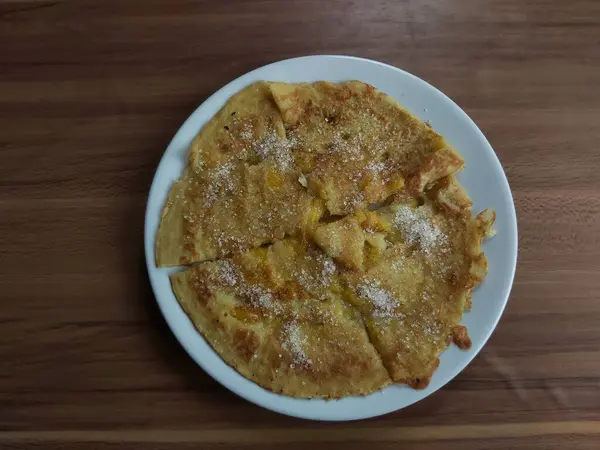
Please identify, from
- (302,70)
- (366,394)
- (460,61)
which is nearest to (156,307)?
(366,394)

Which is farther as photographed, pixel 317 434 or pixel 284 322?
pixel 317 434

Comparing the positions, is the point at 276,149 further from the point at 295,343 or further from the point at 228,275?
the point at 295,343

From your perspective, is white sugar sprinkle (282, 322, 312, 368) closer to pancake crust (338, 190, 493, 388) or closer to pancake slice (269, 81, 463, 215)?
pancake crust (338, 190, 493, 388)

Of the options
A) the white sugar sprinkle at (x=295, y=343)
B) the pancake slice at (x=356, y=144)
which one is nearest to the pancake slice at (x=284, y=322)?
the white sugar sprinkle at (x=295, y=343)

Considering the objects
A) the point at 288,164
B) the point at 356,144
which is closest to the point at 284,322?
the point at 288,164

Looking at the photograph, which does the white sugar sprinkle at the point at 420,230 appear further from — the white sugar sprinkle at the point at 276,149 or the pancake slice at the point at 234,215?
the white sugar sprinkle at the point at 276,149

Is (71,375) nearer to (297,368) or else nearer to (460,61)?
(297,368)
